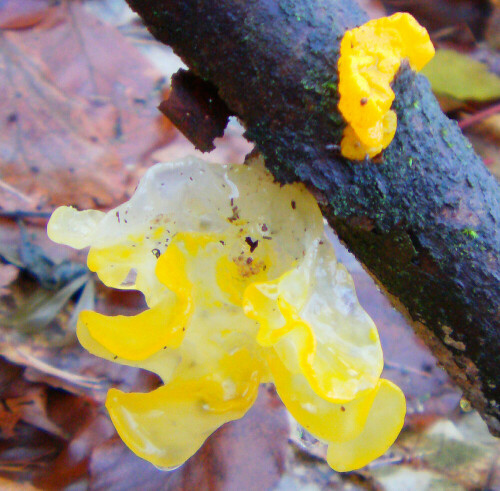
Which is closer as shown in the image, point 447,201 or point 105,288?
point 447,201

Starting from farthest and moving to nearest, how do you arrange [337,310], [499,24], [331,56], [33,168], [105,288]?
[499,24] < [33,168] < [105,288] < [337,310] < [331,56]

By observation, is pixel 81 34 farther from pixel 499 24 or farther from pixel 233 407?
pixel 499 24


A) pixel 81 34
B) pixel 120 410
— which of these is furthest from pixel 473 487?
pixel 81 34

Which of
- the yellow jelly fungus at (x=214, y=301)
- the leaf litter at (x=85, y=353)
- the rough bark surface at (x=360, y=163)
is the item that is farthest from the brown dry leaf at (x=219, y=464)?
the rough bark surface at (x=360, y=163)

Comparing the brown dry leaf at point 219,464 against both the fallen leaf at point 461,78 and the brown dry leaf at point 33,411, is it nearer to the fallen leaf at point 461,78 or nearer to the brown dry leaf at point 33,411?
the brown dry leaf at point 33,411

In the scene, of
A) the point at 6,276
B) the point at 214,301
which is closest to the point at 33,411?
the point at 6,276

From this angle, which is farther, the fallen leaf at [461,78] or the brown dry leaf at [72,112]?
the fallen leaf at [461,78]
